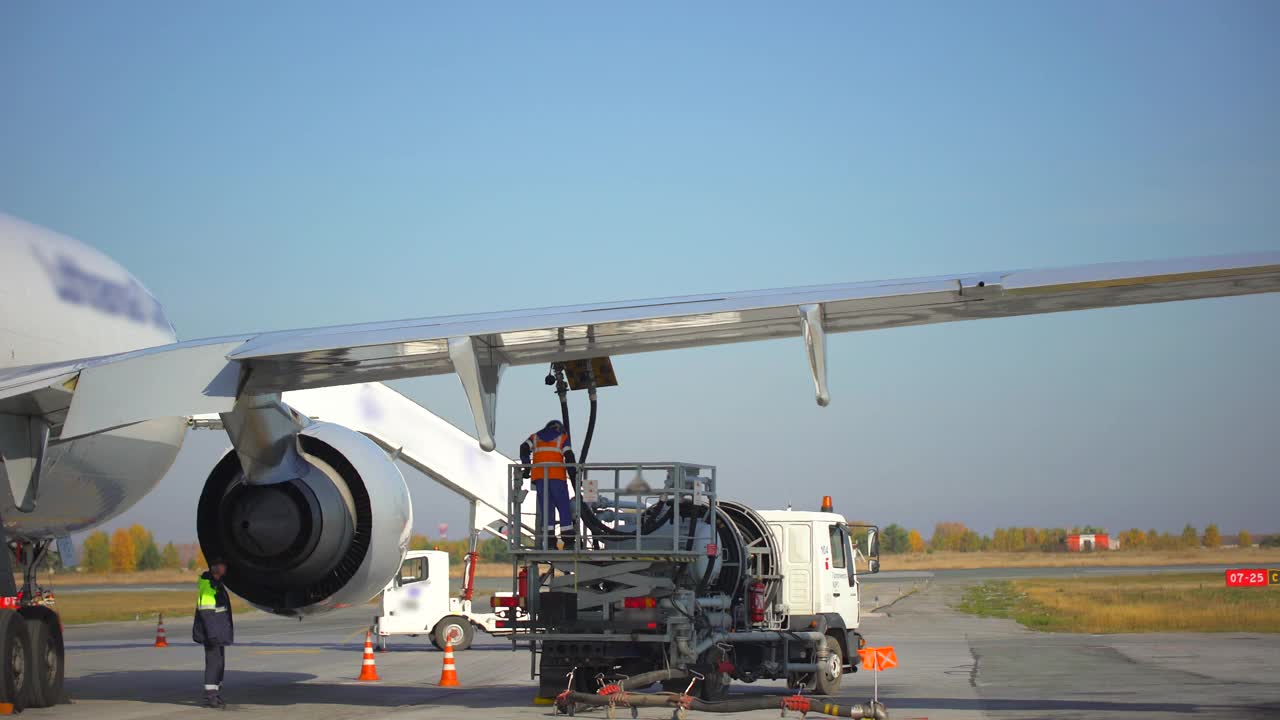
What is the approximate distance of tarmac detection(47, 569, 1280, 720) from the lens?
45.3 feet

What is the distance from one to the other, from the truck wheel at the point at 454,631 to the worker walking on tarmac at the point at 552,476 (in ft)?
42.3

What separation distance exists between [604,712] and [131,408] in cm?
607

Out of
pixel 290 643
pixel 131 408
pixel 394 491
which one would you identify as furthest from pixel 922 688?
pixel 290 643

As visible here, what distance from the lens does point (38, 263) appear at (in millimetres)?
12398

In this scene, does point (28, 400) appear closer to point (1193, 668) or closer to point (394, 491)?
point (394, 491)

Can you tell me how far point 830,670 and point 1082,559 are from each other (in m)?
85.8

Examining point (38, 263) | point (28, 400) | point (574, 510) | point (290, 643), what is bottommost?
point (290, 643)

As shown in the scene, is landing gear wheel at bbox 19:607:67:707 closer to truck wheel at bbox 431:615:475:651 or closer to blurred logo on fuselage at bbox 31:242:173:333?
blurred logo on fuselage at bbox 31:242:173:333

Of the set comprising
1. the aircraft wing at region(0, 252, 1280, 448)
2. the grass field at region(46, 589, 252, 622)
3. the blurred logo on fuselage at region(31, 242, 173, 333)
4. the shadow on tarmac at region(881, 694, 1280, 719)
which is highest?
the blurred logo on fuselage at region(31, 242, 173, 333)

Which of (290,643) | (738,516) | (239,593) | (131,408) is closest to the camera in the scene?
(131,408)

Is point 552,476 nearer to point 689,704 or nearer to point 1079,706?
point 689,704

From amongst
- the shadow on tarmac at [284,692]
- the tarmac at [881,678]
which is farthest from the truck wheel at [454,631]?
the shadow on tarmac at [284,692]

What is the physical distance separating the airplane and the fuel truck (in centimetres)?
163

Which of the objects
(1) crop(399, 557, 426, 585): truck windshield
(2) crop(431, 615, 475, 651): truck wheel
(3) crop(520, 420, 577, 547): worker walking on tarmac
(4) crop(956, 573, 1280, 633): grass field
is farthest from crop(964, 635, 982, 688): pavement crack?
(1) crop(399, 557, 426, 585): truck windshield
